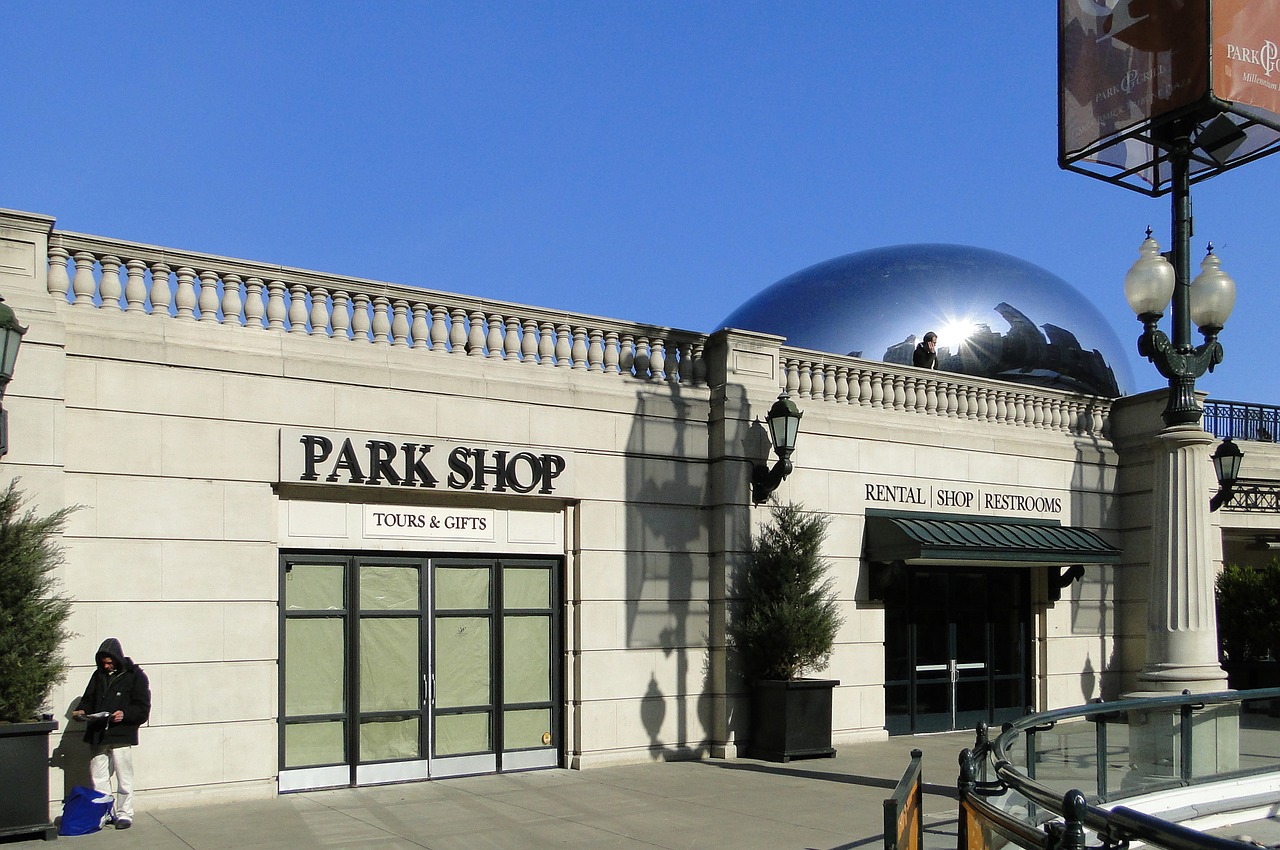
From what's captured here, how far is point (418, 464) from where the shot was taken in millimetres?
13445

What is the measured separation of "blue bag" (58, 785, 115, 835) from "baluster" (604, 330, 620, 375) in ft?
25.6

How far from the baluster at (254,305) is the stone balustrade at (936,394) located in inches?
293

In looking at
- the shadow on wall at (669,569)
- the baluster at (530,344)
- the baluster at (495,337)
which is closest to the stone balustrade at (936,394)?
the shadow on wall at (669,569)

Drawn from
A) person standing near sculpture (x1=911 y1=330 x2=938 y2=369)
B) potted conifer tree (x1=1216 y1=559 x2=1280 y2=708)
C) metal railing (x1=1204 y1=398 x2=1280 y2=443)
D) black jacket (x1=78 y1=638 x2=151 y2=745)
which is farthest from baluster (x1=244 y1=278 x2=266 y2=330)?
metal railing (x1=1204 y1=398 x2=1280 y2=443)

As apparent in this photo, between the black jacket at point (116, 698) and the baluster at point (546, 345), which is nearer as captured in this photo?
the black jacket at point (116, 698)

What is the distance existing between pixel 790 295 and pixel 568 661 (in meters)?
18.7

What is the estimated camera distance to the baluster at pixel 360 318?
528 inches

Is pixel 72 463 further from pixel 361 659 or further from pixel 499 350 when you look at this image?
pixel 499 350

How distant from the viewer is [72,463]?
37.4ft

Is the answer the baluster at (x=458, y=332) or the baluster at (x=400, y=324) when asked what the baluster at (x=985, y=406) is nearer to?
the baluster at (x=458, y=332)

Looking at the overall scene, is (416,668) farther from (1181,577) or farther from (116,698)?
(1181,577)

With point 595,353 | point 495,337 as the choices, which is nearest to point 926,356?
point 595,353

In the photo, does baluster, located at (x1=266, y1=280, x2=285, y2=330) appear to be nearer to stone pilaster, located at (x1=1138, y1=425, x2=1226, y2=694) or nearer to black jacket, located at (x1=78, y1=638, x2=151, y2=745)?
black jacket, located at (x1=78, y1=638, x2=151, y2=745)

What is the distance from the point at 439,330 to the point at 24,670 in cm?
588
